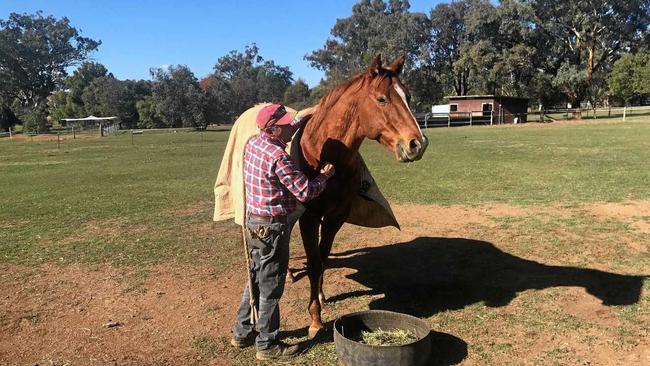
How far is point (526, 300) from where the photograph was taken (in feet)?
15.7

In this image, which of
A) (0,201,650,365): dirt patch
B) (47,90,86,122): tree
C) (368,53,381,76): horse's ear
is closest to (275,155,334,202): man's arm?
(368,53,381,76): horse's ear

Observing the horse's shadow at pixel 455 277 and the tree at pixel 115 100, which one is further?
the tree at pixel 115 100

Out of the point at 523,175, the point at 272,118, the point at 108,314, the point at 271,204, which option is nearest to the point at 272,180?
the point at 271,204

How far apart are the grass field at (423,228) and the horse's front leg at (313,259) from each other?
0.32 meters

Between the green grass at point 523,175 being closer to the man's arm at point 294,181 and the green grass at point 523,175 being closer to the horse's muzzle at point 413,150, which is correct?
the horse's muzzle at point 413,150

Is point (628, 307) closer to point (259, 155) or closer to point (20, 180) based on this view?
point (259, 155)

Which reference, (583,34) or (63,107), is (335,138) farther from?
(63,107)

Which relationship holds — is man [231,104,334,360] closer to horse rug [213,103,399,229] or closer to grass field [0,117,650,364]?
grass field [0,117,650,364]

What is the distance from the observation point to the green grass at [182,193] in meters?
7.23

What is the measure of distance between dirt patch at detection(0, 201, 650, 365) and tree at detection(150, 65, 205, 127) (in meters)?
56.0

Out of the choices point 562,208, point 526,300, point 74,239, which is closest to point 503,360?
point 526,300

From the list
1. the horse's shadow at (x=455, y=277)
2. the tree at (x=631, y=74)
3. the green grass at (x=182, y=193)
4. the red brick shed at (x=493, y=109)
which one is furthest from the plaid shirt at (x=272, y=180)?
the tree at (x=631, y=74)

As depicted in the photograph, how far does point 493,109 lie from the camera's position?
47344 mm

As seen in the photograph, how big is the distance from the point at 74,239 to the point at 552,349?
273 inches
